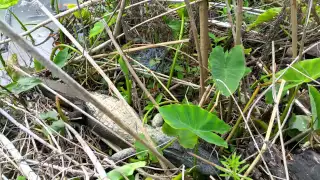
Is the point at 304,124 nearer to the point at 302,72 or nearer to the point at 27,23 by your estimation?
the point at 302,72

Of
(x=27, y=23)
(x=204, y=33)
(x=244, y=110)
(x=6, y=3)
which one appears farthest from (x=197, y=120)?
(x=27, y=23)

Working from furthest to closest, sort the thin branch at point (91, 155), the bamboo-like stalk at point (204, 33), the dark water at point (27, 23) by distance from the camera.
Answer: the dark water at point (27, 23) → the bamboo-like stalk at point (204, 33) → the thin branch at point (91, 155)

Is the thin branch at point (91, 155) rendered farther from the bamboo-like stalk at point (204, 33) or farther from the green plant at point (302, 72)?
the green plant at point (302, 72)

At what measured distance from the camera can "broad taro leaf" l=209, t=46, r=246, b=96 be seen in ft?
3.08

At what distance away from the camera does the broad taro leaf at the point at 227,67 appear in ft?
3.08

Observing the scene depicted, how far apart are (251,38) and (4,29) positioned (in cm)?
116

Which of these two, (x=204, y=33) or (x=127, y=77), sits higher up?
(x=204, y=33)

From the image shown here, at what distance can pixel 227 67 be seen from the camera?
98 cm

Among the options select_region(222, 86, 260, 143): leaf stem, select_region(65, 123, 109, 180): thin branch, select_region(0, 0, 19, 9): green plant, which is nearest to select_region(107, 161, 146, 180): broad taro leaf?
select_region(65, 123, 109, 180): thin branch

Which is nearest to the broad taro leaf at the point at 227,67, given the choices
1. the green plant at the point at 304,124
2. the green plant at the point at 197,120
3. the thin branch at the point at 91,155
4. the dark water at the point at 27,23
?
the green plant at the point at 197,120

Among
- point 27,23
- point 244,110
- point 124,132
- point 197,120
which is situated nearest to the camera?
point 197,120

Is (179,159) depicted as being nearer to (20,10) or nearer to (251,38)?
(251,38)

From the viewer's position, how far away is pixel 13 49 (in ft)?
5.65

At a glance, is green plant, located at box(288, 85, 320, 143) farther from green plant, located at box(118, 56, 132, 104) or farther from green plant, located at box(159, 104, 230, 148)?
green plant, located at box(118, 56, 132, 104)
